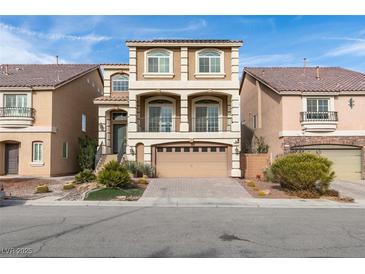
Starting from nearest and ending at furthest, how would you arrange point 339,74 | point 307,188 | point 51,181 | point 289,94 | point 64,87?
point 307,188
point 51,181
point 289,94
point 64,87
point 339,74

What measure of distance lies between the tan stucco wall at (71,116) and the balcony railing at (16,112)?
4.90 feet

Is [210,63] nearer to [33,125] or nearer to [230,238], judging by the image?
[33,125]

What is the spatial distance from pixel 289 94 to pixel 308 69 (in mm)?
6684

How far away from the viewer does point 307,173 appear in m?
13.9

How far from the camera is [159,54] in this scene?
2030 cm

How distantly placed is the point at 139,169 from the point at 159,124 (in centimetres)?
375

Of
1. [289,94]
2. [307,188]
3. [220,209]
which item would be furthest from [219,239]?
[289,94]

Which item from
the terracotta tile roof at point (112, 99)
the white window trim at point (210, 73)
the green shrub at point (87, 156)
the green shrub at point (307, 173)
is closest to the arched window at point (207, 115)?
the white window trim at point (210, 73)

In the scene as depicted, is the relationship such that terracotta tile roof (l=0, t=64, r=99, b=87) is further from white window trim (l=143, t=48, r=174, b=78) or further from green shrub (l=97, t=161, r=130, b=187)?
green shrub (l=97, t=161, r=130, b=187)

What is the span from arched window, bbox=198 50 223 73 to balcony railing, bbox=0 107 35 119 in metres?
11.3

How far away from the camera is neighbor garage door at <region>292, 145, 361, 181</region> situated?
63.6 ft

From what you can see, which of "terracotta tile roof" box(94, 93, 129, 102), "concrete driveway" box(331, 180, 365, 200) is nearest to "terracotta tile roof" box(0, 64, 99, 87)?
"terracotta tile roof" box(94, 93, 129, 102)

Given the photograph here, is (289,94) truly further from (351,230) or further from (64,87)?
(64,87)

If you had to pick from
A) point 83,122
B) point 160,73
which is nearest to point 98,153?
point 83,122
